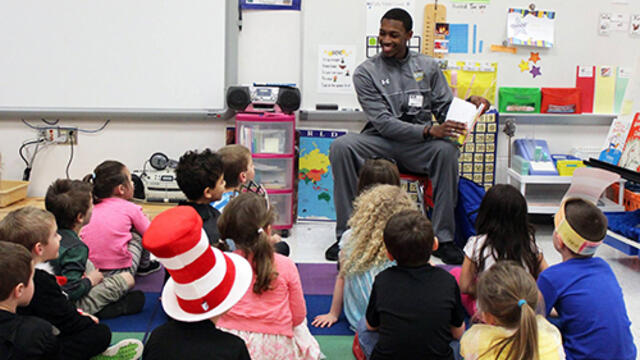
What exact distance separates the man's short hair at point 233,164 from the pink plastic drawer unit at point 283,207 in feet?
3.01

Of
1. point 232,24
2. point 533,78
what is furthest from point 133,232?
point 533,78

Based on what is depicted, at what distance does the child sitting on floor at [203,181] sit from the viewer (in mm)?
2330

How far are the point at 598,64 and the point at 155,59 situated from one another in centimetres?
307

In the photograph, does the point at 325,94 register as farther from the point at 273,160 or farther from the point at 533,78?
the point at 533,78

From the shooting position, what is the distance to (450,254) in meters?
3.14

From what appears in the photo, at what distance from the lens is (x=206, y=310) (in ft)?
4.17

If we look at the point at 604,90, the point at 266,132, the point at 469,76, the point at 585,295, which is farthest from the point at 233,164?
the point at 604,90

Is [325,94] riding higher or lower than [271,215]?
higher

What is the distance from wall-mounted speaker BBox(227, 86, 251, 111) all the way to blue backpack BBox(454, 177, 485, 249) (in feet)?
4.52

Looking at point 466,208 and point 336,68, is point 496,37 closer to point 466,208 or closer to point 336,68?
point 336,68

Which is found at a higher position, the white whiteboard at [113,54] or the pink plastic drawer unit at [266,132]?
the white whiteboard at [113,54]

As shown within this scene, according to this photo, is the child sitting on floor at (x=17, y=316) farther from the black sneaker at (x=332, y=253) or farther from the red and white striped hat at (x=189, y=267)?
the black sneaker at (x=332, y=253)

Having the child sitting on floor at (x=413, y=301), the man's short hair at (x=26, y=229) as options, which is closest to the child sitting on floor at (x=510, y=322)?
the child sitting on floor at (x=413, y=301)

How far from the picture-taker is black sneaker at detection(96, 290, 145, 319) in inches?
94.7
